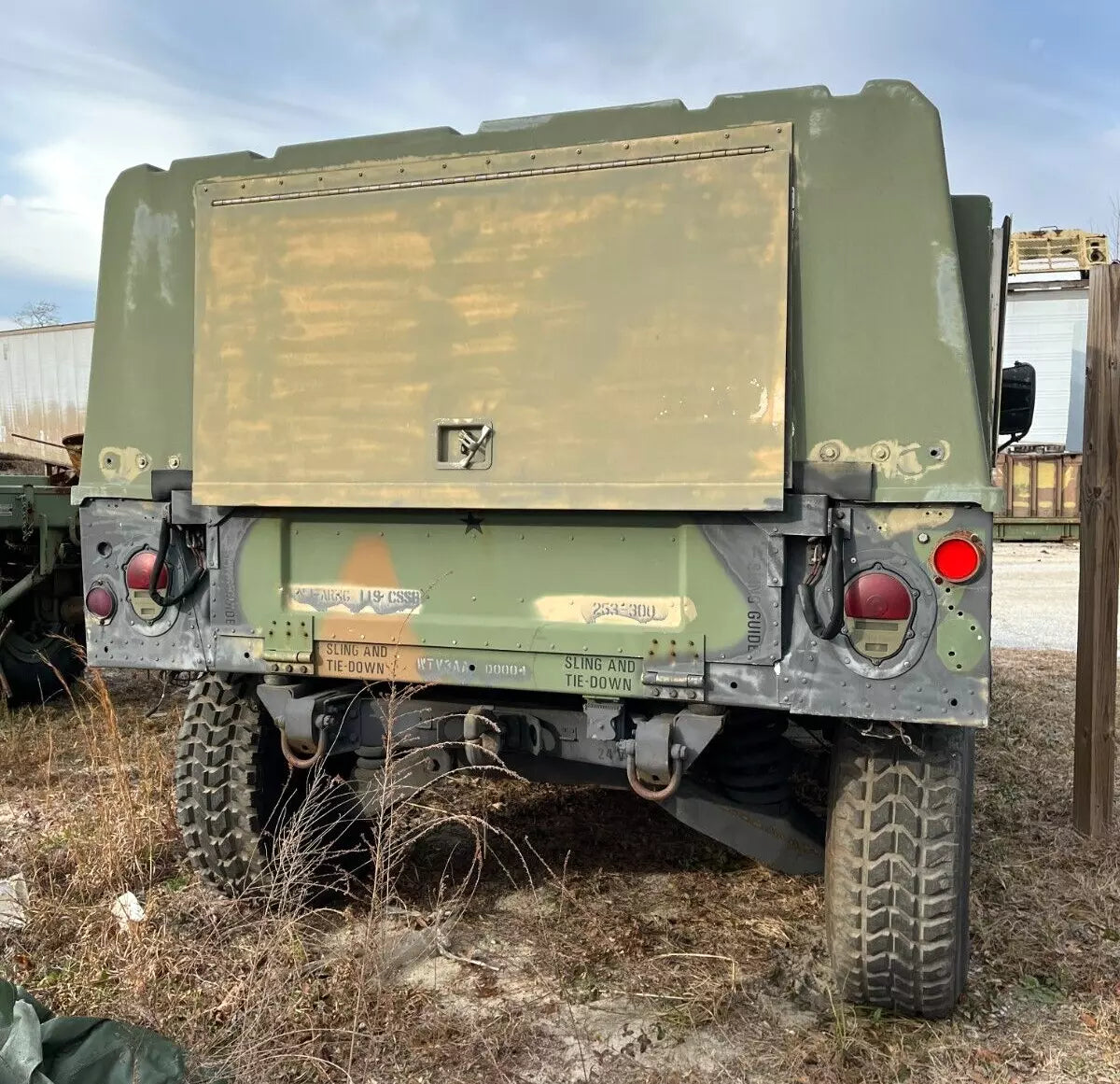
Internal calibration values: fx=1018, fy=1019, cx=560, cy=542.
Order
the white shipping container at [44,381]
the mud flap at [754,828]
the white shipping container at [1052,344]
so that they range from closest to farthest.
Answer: the mud flap at [754,828], the white shipping container at [44,381], the white shipping container at [1052,344]

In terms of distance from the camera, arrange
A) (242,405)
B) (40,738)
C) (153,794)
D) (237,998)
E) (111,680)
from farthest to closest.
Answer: (111,680)
(40,738)
(153,794)
(242,405)
(237,998)

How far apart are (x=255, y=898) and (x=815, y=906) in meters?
2.04

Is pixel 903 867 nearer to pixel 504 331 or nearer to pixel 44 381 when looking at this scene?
pixel 504 331

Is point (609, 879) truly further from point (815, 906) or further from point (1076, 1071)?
point (1076, 1071)

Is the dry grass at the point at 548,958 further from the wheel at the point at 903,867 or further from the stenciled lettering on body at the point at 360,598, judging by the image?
the stenciled lettering on body at the point at 360,598

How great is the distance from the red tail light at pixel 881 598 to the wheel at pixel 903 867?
41cm

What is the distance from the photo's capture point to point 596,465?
9.43ft

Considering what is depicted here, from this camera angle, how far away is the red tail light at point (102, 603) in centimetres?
345

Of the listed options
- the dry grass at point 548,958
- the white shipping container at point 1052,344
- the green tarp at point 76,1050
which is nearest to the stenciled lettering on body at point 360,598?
the dry grass at point 548,958

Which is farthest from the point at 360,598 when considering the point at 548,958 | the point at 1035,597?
the point at 1035,597

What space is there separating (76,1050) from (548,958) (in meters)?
1.50

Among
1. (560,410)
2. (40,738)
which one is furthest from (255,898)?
(40,738)

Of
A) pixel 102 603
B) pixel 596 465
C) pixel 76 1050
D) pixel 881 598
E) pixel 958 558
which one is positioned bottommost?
pixel 76 1050

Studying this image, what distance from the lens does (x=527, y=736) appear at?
322 cm
